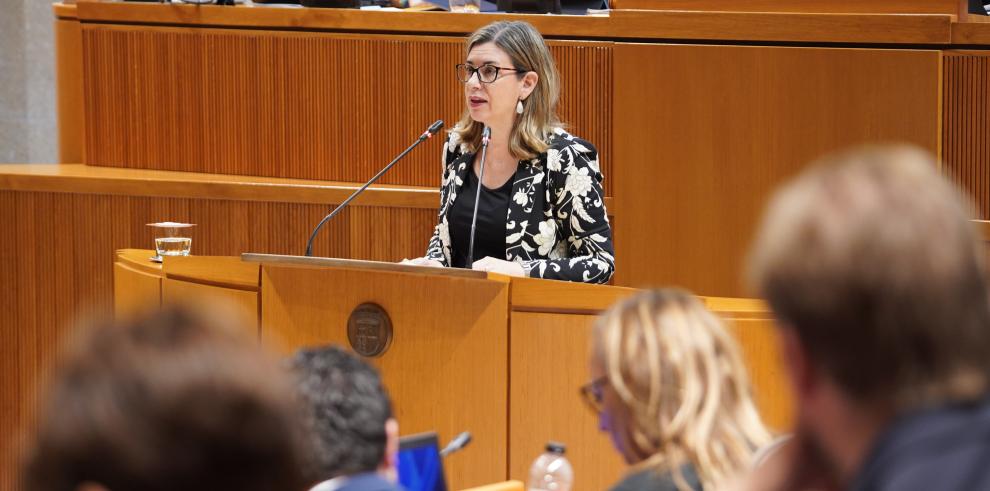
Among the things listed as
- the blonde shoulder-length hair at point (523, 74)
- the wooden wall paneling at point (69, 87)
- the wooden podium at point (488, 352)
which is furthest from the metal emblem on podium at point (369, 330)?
the wooden wall paneling at point (69, 87)

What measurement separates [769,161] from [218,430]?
283cm


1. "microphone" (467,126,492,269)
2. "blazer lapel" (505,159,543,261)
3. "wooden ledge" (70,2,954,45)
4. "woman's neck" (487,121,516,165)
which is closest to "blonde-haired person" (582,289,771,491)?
"microphone" (467,126,492,269)

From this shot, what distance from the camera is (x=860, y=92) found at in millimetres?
3453

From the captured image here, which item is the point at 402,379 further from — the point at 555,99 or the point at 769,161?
the point at 769,161

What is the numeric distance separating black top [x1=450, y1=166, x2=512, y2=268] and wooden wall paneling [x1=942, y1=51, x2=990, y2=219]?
3.63 ft

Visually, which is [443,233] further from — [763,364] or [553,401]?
[763,364]

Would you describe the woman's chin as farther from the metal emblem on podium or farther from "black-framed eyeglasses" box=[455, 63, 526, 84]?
the metal emblem on podium

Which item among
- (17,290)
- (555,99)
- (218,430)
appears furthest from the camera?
(17,290)

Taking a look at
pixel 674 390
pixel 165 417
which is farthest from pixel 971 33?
pixel 165 417

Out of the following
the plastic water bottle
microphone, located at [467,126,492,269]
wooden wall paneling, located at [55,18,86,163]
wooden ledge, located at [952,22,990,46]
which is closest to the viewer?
the plastic water bottle

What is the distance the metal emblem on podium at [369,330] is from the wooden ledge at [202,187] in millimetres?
1114

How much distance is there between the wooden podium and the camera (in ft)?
8.89

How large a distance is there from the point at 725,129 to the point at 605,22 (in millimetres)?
454

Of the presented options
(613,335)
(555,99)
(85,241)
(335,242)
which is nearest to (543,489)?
(613,335)
